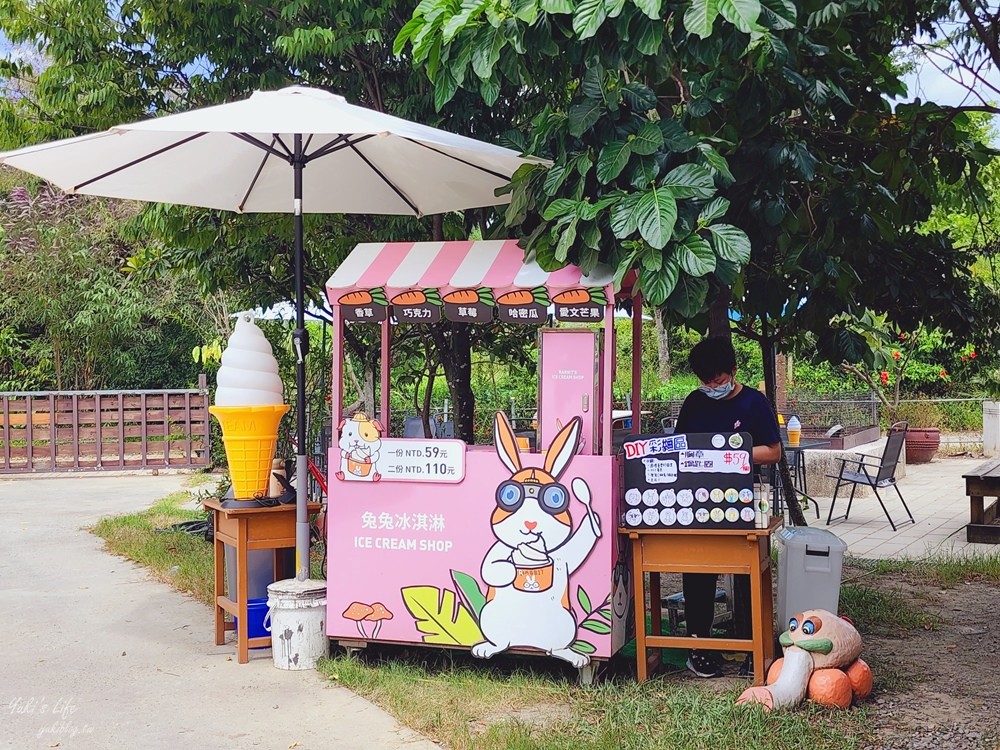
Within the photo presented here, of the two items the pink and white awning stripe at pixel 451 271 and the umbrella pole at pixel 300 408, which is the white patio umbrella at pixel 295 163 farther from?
the pink and white awning stripe at pixel 451 271

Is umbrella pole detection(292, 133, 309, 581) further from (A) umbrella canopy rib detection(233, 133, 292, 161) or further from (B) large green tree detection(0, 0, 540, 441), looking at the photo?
(B) large green tree detection(0, 0, 540, 441)

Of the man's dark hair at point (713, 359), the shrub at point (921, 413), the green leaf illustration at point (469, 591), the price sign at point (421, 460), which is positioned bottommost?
the green leaf illustration at point (469, 591)

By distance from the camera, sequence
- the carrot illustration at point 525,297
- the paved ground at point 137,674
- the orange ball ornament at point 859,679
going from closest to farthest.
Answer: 1. the paved ground at point 137,674
2. the orange ball ornament at point 859,679
3. the carrot illustration at point 525,297

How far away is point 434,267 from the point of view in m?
5.18

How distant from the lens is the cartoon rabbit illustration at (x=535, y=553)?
4.83 metres

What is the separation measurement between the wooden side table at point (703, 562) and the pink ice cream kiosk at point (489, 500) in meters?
0.13

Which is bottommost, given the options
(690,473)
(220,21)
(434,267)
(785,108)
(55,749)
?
(55,749)

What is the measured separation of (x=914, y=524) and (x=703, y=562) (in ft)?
22.0

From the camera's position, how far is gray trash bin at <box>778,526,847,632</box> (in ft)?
16.9

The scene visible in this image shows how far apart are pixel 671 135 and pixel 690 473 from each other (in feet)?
5.00

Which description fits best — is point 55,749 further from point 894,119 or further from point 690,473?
point 894,119

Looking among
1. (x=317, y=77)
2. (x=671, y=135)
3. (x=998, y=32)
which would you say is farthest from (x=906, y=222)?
A: (x=317, y=77)

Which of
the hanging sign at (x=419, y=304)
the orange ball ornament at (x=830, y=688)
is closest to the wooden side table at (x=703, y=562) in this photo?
the orange ball ornament at (x=830, y=688)

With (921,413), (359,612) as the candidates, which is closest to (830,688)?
(359,612)
